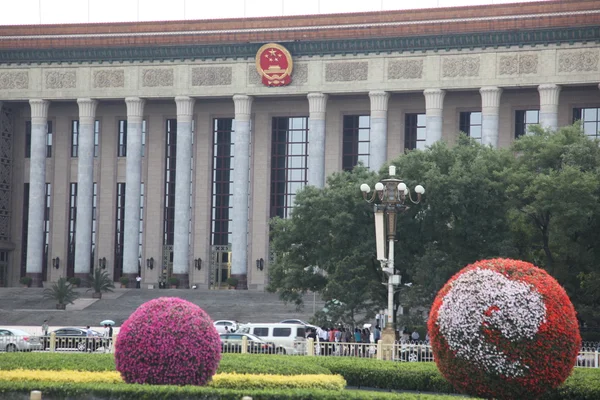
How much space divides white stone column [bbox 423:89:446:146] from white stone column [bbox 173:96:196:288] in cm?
1297

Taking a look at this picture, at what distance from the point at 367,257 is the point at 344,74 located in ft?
70.8

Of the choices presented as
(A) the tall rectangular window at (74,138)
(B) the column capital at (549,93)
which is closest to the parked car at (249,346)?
(B) the column capital at (549,93)

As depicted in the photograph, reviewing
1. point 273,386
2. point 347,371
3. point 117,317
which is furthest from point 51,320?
point 273,386

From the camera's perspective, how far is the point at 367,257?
39.2m

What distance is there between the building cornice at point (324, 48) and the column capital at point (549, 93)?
2.08 m

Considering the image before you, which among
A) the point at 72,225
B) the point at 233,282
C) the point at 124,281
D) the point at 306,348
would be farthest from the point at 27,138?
the point at 306,348

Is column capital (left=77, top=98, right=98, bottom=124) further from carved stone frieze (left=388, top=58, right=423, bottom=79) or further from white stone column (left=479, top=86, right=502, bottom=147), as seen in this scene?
white stone column (left=479, top=86, right=502, bottom=147)

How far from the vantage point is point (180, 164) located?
6091 cm

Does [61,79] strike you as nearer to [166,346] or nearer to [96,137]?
[96,137]

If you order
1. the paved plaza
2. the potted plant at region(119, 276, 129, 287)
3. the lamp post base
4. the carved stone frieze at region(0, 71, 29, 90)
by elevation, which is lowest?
the paved plaza

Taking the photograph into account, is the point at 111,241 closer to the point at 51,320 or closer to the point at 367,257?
the point at 51,320

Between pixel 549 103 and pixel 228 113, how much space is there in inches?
725

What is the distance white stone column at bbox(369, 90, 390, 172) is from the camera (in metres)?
58.4

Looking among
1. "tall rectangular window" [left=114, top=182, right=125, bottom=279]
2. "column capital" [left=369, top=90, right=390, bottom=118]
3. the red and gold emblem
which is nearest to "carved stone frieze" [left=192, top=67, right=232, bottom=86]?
the red and gold emblem
